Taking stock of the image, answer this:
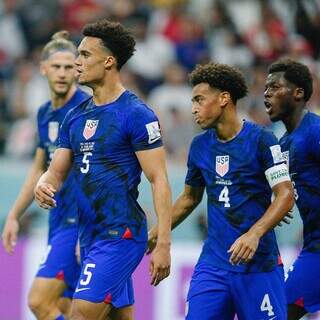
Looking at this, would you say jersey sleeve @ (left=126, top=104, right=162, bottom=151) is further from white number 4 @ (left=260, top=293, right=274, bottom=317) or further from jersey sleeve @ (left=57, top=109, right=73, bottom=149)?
white number 4 @ (left=260, top=293, right=274, bottom=317)

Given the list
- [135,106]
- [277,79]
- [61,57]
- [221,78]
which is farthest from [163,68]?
[135,106]

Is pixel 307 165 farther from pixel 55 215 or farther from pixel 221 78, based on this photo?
pixel 55 215

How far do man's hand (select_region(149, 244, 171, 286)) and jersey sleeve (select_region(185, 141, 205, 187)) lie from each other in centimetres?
92

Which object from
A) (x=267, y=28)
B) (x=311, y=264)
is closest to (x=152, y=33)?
(x=267, y=28)

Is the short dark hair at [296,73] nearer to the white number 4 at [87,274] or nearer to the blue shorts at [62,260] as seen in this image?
the white number 4 at [87,274]

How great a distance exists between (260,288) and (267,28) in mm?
8236

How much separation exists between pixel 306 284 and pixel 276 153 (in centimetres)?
127

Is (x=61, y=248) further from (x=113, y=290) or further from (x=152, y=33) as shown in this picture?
(x=152, y=33)

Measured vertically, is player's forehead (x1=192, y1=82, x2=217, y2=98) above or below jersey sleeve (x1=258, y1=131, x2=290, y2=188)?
above

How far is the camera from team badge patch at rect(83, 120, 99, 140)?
25.7 feet

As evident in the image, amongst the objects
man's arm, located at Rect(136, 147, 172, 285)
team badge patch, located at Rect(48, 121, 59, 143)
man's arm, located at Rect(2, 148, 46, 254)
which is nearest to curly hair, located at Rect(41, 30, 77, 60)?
team badge patch, located at Rect(48, 121, 59, 143)

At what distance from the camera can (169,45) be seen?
624 inches

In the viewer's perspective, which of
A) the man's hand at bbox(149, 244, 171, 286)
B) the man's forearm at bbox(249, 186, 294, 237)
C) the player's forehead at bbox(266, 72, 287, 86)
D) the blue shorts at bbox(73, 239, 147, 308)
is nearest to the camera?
the man's hand at bbox(149, 244, 171, 286)

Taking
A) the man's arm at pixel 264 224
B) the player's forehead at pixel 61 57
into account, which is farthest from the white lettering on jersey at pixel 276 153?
the player's forehead at pixel 61 57
